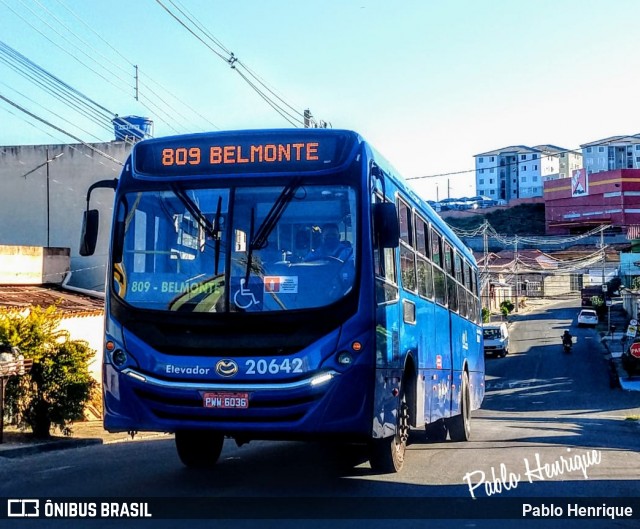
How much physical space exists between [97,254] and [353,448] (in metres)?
17.8

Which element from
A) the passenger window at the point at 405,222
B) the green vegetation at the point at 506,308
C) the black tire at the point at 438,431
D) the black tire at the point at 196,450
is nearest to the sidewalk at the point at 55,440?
the black tire at the point at 196,450

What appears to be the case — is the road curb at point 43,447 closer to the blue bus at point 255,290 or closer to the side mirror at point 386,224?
Result: the blue bus at point 255,290

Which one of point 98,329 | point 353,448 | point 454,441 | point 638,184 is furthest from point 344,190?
point 638,184

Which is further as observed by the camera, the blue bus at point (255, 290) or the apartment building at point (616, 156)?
the apartment building at point (616, 156)

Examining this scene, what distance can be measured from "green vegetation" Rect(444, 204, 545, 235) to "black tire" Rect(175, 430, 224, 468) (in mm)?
98541

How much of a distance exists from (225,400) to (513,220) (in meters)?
106

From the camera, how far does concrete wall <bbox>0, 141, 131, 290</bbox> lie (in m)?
28.3

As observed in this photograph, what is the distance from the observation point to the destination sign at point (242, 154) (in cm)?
823

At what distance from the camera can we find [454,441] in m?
14.9

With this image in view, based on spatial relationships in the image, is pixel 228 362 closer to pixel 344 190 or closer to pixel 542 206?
pixel 344 190

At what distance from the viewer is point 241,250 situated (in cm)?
798

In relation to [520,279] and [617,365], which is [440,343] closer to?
[617,365]

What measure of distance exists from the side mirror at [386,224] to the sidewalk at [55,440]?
586cm

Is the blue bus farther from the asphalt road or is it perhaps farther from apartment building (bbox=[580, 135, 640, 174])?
apartment building (bbox=[580, 135, 640, 174])
